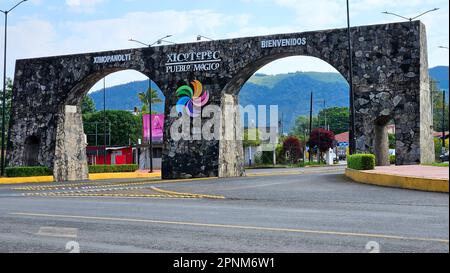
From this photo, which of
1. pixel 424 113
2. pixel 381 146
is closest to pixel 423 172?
pixel 424 113

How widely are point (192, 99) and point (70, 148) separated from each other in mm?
9096

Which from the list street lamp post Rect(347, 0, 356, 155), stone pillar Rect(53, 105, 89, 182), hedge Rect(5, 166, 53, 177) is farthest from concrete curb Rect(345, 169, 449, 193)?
hedge Rect(5, 166, 53, 177)

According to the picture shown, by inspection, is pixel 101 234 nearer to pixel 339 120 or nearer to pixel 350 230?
pixel 350 230

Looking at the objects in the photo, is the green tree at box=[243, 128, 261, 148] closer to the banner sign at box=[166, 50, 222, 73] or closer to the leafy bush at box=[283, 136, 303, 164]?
the leafy bush at box=[283, 136, 303, 164]

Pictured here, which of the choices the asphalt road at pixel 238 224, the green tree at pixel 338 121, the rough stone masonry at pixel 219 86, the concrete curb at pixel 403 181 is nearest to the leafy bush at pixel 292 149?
the rough stone masonry at pixel 219 86

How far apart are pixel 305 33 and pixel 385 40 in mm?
3965

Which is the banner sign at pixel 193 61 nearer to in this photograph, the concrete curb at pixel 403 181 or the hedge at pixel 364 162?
the hedge at pixel 364 162

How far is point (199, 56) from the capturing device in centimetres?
3588

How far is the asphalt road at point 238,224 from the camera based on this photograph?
9.06 m

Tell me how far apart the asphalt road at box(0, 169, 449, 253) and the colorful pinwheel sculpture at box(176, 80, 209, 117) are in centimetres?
1698

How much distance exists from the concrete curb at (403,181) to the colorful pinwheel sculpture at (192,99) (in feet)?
39.4

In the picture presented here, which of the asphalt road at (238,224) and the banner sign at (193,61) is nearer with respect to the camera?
the asphalt road at (238,224)

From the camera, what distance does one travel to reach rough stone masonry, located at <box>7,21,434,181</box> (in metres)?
30.4
